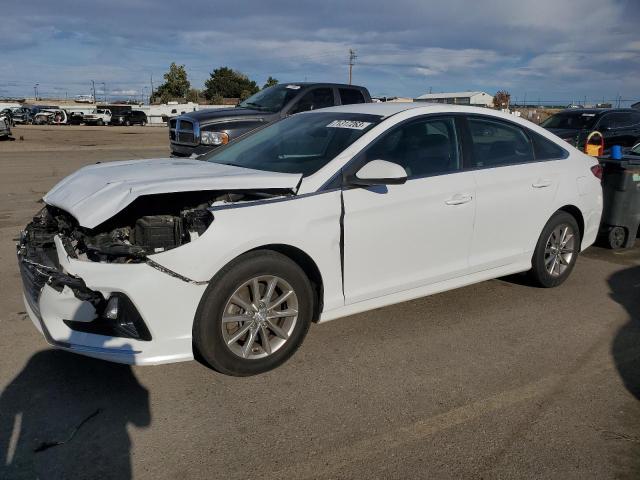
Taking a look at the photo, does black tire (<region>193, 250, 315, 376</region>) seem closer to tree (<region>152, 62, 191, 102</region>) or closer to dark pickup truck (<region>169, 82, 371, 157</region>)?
dark pickup truck (<region>169, 82, 371, 157</region>)

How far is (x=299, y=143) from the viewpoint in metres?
4.58

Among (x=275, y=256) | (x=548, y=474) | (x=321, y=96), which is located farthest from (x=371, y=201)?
(x=321, y=96)

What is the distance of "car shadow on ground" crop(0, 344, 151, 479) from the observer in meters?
2.77

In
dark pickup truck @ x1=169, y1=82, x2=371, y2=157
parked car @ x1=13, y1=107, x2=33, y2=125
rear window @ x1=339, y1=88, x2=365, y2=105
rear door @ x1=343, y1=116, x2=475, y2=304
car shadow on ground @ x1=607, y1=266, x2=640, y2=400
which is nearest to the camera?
car shadow on ground @ x1=607, y1=266, x2=640, y2=400

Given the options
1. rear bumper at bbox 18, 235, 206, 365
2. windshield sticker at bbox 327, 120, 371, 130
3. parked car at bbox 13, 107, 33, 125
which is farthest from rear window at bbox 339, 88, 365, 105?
parked car at bbox 13, 107, 33, 125

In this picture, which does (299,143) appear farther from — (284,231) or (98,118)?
(98,118)

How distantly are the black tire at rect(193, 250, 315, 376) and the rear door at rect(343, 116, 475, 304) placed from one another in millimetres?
386

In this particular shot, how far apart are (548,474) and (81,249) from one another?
2.91 meters

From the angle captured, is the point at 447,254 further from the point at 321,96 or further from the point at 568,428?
the point at 321,96

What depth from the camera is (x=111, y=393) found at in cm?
346

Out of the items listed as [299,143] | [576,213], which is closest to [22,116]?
[299,143]

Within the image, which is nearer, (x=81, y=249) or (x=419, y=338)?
(x=81, y=249)

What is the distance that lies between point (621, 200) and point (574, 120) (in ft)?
28.2

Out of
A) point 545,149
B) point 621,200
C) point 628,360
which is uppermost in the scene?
point 545,149
